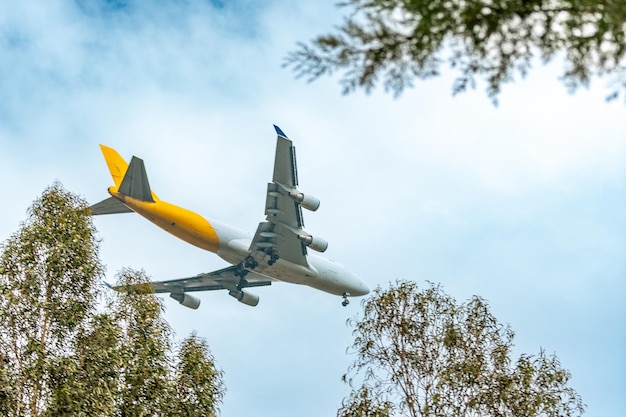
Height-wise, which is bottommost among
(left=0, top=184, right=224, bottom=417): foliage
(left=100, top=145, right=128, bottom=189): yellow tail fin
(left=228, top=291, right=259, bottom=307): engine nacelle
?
(left=0, top=184, right=224, bottom=417): foliage

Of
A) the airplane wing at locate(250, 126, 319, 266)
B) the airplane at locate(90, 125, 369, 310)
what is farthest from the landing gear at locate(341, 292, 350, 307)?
the airplane wing at locate(250, 126, 319, 266)

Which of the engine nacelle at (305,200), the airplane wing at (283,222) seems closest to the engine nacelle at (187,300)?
the airplane wing at (283,222)

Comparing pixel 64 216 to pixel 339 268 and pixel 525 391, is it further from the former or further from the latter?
pixel 339 268

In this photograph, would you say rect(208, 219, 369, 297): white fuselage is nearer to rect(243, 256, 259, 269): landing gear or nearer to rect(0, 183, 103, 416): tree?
rect(243, 256, 259, 269): landing gear

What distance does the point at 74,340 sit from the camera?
2588cm

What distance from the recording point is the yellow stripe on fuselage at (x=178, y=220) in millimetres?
43312

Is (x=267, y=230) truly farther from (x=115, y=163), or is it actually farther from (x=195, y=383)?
(x=195, y=383)

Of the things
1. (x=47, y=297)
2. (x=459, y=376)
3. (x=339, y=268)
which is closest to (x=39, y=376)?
(x=47, y=297)

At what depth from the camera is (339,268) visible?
164 feet

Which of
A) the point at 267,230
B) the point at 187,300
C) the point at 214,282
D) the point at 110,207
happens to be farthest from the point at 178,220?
the point at 187,300

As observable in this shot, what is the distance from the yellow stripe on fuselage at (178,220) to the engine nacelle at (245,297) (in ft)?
25.9

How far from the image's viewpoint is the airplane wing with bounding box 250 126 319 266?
4262 cm

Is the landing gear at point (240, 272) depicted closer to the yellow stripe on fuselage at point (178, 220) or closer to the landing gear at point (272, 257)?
the landing gear at point (272, 257)

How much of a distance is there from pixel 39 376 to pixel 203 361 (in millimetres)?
5273
